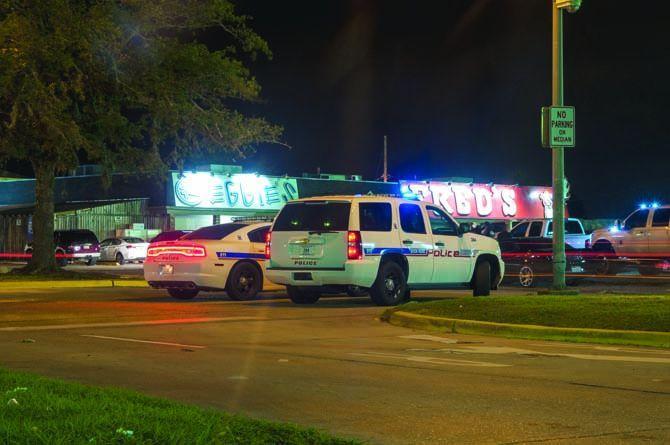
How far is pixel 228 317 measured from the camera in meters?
15.9

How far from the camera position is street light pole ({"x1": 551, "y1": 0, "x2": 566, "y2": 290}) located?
18016 mm

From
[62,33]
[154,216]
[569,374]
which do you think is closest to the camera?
[569,374]

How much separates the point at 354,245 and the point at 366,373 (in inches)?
307

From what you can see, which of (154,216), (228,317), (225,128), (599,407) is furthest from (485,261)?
(154,216)

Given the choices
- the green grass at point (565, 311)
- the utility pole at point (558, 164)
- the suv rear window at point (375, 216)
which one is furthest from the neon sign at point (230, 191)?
the green grass at point (565, 311)

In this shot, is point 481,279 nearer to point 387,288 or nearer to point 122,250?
point 387,288

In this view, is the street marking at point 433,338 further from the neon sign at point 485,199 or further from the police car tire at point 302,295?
the neon sign at point 485,199

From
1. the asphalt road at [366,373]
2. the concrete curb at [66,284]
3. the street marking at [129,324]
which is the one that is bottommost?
the asphalt road at [366,373]

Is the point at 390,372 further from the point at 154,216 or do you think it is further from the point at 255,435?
the point at 154,216

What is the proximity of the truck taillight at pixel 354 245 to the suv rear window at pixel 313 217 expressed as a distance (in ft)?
0.56

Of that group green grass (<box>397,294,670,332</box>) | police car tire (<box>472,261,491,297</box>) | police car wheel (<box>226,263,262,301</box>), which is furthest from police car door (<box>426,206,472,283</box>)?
police car wheel (<box>226,263,262,301</box>)

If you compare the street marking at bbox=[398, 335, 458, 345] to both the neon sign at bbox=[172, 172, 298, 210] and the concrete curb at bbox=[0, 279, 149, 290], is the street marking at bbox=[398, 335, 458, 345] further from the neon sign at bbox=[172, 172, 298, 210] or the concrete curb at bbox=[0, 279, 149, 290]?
the neon sign at bbox=[172, 172, 298, 210]

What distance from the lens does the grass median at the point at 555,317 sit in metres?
12.6

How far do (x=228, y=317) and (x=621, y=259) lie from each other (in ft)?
44.1
